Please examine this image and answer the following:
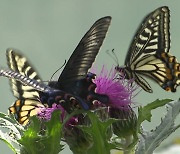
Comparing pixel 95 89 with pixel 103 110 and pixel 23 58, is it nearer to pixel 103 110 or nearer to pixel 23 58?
pixel 103 110

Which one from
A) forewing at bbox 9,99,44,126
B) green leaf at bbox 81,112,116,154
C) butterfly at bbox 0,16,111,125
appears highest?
butterfly at bbox 0,16,111,125

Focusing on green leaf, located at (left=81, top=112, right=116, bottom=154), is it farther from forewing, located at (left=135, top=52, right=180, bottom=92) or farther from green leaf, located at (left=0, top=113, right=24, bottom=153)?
forewing, located at (left=135, top=52, right=180, bottom=92)

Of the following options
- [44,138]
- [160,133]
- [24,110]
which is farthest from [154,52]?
[44,138]

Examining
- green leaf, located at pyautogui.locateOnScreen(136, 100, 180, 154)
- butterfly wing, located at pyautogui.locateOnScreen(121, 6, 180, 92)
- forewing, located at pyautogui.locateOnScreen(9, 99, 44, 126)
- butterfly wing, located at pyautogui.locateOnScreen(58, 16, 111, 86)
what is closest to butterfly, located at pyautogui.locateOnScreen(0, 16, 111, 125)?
butterfly wing, located at pyautogui.locateOnScreen(58, 16, 111, 86)

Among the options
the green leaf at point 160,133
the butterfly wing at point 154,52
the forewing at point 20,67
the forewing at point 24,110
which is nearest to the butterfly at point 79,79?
the green leaf at point 160,133

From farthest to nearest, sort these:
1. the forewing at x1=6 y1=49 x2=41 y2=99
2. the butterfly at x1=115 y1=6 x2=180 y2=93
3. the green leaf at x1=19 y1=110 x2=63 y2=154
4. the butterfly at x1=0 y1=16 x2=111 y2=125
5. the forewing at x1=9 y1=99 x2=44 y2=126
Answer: the butterfly at x1=115 y1=6 x2=180 y2=93
the forewing at x1=6 y1=49 x2=41 y2=99
the forewing at x1=9 y1=99 x2=44 y2=126
the butterfly at x1=0 y1=16 x2=111 y2=125
the green leaf at x1=19 y1=110 x2=63 y2=154

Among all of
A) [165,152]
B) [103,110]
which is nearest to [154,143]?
[103,110]

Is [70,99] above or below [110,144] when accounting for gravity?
above
